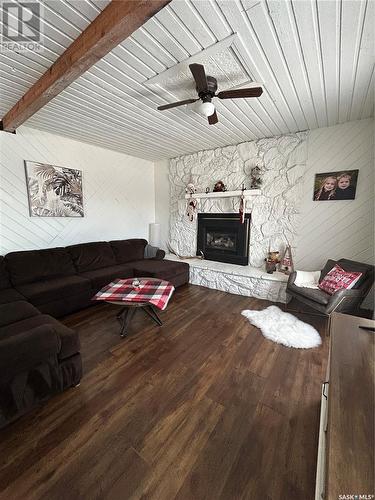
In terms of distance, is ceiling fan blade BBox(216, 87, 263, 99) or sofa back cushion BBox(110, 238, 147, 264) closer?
ceiling fan blade BBox(216, 87, 263, 99)

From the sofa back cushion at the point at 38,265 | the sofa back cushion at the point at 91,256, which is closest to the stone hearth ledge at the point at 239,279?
the sofa back cushion at the point at 91,256

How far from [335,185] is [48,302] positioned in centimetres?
430

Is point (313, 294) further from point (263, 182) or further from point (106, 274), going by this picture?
point (106, 274)

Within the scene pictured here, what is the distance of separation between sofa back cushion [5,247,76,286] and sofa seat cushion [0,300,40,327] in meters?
0.81

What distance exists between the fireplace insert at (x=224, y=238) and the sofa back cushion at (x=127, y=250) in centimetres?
128

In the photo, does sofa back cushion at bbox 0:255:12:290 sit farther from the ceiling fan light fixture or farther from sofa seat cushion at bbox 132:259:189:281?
the ceiling fan light fixture

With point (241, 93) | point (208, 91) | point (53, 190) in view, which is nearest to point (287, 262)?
point (241, 93)

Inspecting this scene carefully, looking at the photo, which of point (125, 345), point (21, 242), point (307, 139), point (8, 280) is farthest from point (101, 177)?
point (307, 139)

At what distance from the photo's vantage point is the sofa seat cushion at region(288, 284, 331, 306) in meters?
2.54

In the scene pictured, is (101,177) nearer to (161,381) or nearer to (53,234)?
(53,234)

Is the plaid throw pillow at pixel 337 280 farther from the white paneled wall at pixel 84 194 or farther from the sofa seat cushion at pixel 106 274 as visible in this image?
the white paneled wall at pixel 84 194

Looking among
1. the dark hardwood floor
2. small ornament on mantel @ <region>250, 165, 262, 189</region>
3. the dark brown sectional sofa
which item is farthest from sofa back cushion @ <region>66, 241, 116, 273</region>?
small ornament on mantel @ <region>250, 165, 262, 189</region>

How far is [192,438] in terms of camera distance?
4.33ft

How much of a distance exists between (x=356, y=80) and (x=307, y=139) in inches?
50.0
